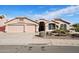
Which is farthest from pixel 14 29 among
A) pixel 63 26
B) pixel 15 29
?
pixel 63 26

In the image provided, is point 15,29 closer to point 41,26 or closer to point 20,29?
point 20,29

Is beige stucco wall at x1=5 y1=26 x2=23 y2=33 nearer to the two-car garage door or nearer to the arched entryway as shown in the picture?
the two-car garage door

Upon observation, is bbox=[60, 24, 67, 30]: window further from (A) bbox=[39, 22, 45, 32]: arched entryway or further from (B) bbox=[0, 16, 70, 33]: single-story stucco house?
(A) bbox=[39, 22, 45, 32]: arched entryway

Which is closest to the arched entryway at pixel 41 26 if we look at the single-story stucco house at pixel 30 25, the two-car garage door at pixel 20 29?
the single-story stucco house at pixel 30 25

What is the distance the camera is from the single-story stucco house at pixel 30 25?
514 centimetres

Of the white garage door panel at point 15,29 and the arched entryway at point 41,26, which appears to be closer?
the arched entryway at point 41,26

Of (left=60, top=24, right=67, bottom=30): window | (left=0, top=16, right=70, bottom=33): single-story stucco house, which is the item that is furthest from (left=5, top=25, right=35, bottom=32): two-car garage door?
(left=60, top=24, right=67, bottom=30): window

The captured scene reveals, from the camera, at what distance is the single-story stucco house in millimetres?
5137

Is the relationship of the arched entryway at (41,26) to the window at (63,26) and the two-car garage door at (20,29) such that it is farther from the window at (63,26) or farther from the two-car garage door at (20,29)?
the window at (63,26)

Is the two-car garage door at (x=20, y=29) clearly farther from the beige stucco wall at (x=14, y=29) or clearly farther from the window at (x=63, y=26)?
the window at (x=63, y=26)

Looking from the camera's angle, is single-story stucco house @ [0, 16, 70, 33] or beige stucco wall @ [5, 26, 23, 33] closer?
single-story stucco house @ [0, 16, 70, 33]

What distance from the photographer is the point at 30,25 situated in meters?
5.23

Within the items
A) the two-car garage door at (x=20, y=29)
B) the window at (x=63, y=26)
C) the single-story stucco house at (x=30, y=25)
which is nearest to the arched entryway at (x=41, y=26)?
the single-story stucco house at (x=30, y=25)
